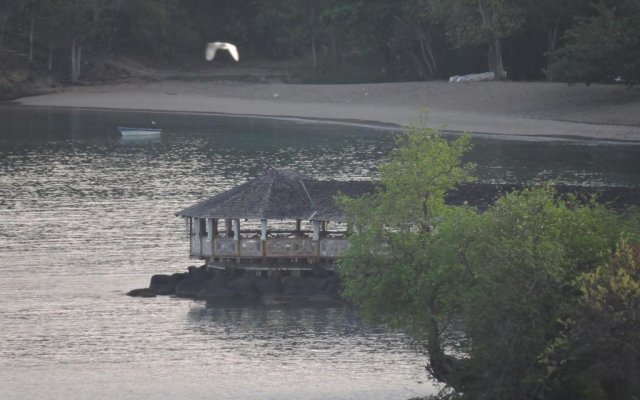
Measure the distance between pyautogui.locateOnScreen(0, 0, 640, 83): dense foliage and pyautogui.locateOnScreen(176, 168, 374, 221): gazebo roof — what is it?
5314 centimetres

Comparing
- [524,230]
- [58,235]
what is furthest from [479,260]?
[58,235]

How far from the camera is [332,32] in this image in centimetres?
12694

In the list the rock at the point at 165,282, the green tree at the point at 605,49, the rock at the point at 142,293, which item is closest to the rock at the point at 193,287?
the rock at the point at 165,282

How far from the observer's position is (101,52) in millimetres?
132750

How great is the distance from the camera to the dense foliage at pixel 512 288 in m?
29.4

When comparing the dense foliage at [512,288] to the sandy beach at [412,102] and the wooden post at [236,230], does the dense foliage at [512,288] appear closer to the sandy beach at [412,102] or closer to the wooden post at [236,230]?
the wooden post at [236,230]

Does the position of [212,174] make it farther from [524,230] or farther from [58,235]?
[524,230]

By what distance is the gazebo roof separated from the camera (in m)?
48.8

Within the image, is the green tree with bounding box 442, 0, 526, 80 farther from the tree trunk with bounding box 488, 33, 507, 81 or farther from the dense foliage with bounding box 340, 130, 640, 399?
the dense foliage with bounding box 340, 130, 640, 399

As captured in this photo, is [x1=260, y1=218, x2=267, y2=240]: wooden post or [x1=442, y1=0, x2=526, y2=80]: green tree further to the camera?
[x1=442, y1=0, x2=526, y2=80]: green tree

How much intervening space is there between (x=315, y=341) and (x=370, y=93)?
249ft

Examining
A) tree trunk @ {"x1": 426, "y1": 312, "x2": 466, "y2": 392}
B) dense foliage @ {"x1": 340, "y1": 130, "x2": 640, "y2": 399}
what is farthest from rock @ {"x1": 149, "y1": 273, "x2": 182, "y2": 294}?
tree trunk @ {"x1": 426, "y1": 312, "x2": 466, "y2": 392}

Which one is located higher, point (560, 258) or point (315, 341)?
point (560, 258)

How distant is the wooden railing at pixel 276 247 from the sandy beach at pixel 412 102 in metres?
35.8
